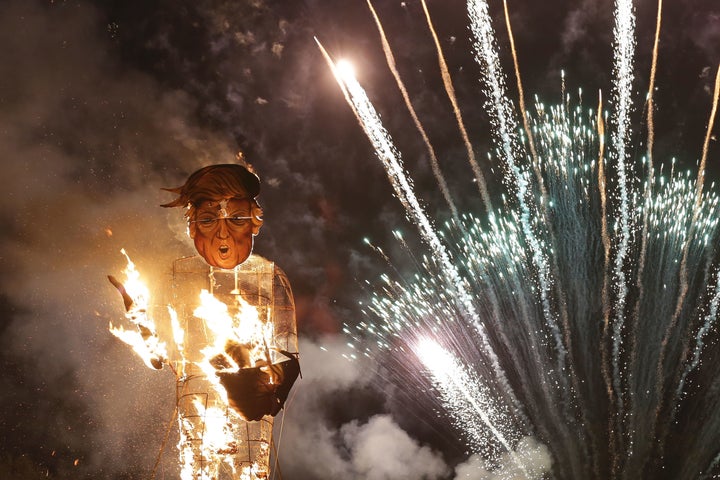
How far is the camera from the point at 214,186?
7.43m

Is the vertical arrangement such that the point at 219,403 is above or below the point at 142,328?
below

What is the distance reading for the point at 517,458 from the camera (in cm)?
2048

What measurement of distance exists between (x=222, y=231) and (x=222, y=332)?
1212 mm

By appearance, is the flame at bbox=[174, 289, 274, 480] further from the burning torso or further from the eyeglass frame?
the eyeglass frame

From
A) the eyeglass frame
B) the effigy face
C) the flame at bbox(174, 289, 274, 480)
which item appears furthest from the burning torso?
the eyeglass frame

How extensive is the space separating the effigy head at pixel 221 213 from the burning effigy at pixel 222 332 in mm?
12

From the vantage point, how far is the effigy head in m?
7.35

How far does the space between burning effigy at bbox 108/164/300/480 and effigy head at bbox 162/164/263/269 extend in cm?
1

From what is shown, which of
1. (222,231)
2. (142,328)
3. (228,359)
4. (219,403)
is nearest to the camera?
(228,359)

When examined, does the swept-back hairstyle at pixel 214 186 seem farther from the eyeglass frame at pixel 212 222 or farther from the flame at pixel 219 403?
the flame at pixel 219 403

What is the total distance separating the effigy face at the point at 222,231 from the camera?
734cm

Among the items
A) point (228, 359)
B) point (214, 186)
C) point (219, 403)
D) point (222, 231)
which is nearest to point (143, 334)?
point (228, 359)

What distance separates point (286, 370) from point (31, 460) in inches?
360

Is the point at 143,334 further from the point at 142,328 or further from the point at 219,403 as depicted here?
the point at 219,403
